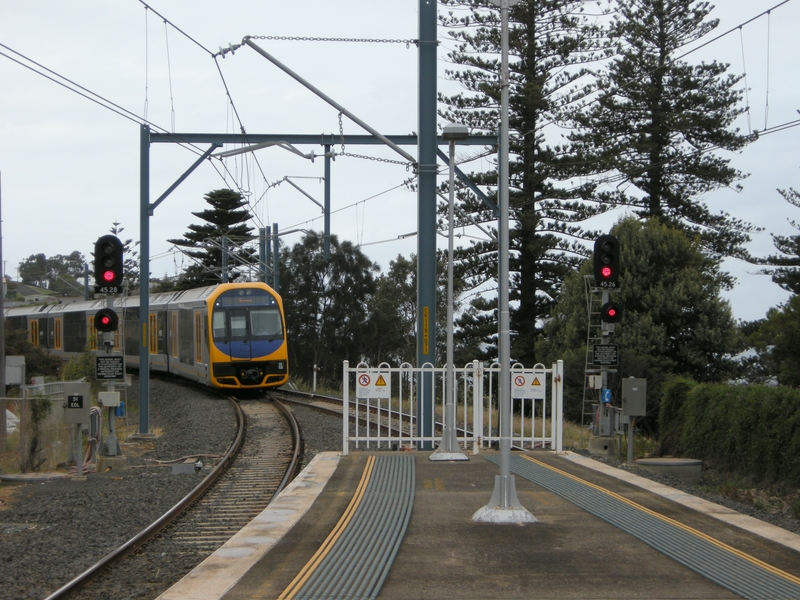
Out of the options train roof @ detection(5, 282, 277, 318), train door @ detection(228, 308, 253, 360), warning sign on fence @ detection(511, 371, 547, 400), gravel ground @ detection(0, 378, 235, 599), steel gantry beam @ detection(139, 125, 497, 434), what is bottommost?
gravel ground @ detection(0, 378, 235, 599)

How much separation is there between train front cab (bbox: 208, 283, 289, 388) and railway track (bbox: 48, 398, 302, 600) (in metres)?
6.94

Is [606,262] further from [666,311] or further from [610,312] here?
[666,311]

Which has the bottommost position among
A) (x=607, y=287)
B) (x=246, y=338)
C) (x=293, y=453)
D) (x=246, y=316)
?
(x=293, y=453)

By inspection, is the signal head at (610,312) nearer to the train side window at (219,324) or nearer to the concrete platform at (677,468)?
the concrete platform at (677,468)

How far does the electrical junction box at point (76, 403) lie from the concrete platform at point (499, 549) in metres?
4.04

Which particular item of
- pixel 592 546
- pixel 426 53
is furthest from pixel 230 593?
pixel 426 53

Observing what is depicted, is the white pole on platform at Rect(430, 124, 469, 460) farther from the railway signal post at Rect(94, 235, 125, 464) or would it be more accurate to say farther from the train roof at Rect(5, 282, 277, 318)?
the train roof at Rect(5, 282, 277, 318)

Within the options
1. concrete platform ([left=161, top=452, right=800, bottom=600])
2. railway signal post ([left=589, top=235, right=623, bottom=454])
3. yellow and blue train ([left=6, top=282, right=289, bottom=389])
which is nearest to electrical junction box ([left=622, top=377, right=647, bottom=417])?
railway signal post ([left=589, top=235, right=623, bottom=454])

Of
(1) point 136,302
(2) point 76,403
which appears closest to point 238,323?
(1) point 136,302

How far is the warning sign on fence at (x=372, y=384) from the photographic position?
13062 millimetres

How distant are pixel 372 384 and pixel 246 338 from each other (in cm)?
1298

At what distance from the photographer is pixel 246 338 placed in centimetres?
2547

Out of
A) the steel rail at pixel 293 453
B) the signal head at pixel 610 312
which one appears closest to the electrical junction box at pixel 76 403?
the steel rail at pixel 293 453

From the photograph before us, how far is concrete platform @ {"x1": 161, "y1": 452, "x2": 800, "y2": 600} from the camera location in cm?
635
